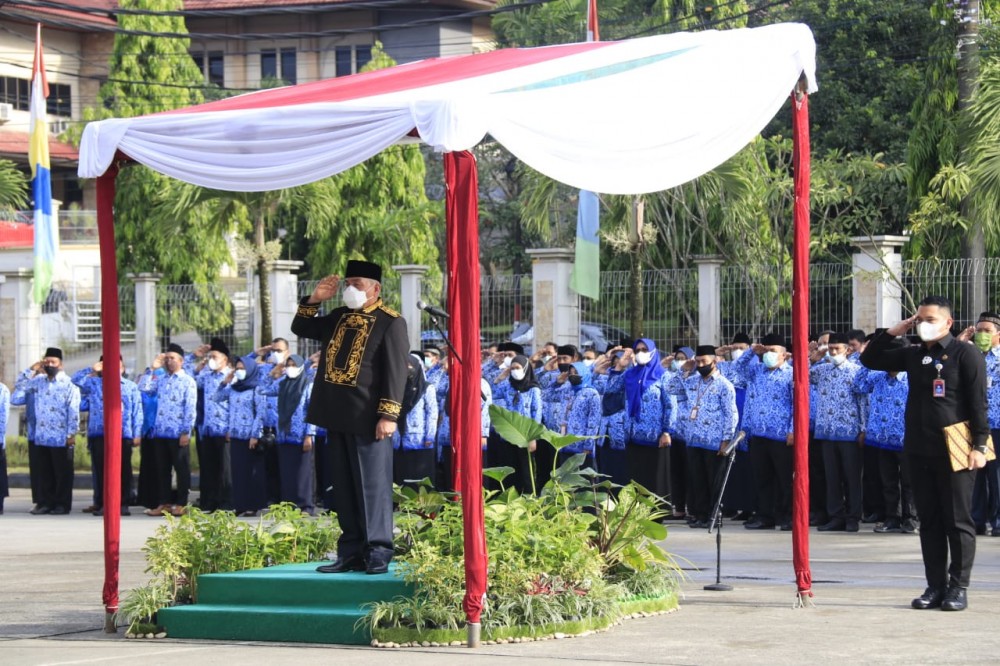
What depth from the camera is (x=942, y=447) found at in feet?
29.9

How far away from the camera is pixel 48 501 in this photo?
18109 millimetres

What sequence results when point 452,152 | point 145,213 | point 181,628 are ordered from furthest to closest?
point 145,213, point 181,628, point 452,152

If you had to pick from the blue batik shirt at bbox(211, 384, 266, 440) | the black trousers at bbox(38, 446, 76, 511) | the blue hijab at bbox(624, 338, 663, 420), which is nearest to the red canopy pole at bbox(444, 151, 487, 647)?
the blue hijab at bbox(624, 338, 663, 420)

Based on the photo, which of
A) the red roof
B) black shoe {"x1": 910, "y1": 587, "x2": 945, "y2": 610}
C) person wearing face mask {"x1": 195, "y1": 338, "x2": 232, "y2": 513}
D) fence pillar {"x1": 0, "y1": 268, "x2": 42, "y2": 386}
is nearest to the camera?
black shoe {"x1": 910, "y1": 587, "x2": 945, "y2": 610}

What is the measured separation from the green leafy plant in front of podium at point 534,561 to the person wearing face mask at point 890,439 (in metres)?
5.00

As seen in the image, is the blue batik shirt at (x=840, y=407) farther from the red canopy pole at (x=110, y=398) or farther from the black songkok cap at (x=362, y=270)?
the red canopy pole at (x=110, y=398)

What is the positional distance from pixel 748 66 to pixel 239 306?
20.6 meters

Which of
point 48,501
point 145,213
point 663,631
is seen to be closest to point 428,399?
point 48,501

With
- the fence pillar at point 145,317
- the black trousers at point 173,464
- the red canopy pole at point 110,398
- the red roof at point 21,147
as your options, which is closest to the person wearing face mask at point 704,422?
the black trousers at point 173,464

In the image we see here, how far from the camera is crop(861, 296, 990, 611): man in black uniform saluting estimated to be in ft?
29.7

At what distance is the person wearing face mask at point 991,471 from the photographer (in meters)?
13.4

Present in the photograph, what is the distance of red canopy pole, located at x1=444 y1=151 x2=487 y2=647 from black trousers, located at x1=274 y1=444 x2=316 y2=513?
8.88 m

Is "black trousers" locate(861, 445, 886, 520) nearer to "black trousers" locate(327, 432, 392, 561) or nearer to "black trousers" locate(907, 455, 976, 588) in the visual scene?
"black trousers" locate(907, 455, 976, 588)

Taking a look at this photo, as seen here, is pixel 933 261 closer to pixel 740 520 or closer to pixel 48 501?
pixel 740 520
